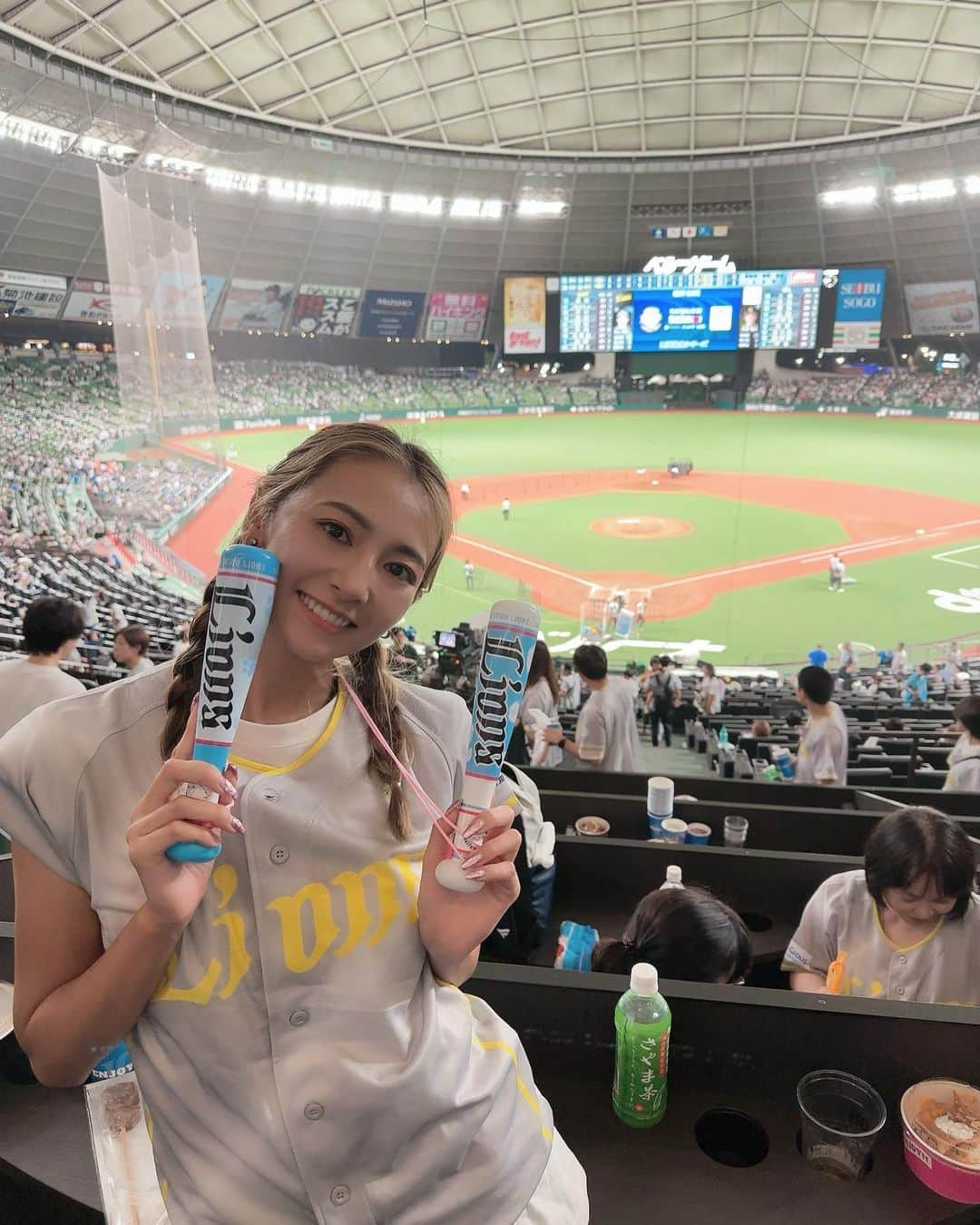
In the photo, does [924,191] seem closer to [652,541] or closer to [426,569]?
[652,541]

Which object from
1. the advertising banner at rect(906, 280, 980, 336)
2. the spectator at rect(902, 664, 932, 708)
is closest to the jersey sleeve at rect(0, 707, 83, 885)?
the spectator at rect(902, 664, 932, 708)

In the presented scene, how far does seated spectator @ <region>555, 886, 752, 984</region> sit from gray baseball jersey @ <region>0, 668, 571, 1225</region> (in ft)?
2.86

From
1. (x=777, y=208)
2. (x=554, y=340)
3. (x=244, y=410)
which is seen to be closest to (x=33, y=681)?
(x=244, y=410)

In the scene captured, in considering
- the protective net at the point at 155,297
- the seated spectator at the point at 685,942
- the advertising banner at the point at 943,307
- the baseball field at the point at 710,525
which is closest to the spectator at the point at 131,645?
the seated spectator at the point at 685,942

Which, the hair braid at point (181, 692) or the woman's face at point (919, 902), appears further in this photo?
the woman's face at point (919, 902)

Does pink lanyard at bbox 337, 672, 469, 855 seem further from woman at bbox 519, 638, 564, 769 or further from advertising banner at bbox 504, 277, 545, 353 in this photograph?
advertising banner at bbox 504, 277, 545, 353

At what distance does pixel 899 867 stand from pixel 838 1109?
27.6 inches

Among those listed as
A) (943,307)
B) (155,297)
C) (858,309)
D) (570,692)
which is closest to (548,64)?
(858,309)

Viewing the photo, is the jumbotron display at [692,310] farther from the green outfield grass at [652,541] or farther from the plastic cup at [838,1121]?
the plastic cup at [838,1121]

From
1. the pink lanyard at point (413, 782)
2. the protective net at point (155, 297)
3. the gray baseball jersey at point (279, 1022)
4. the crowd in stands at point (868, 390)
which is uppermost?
the crowd in stands at point (868, 390)

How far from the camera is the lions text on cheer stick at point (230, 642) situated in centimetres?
101

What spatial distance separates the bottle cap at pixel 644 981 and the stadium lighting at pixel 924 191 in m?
37.5

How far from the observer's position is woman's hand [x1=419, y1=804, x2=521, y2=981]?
1.14 m

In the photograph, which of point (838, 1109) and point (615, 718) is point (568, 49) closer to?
point (615, 718)
